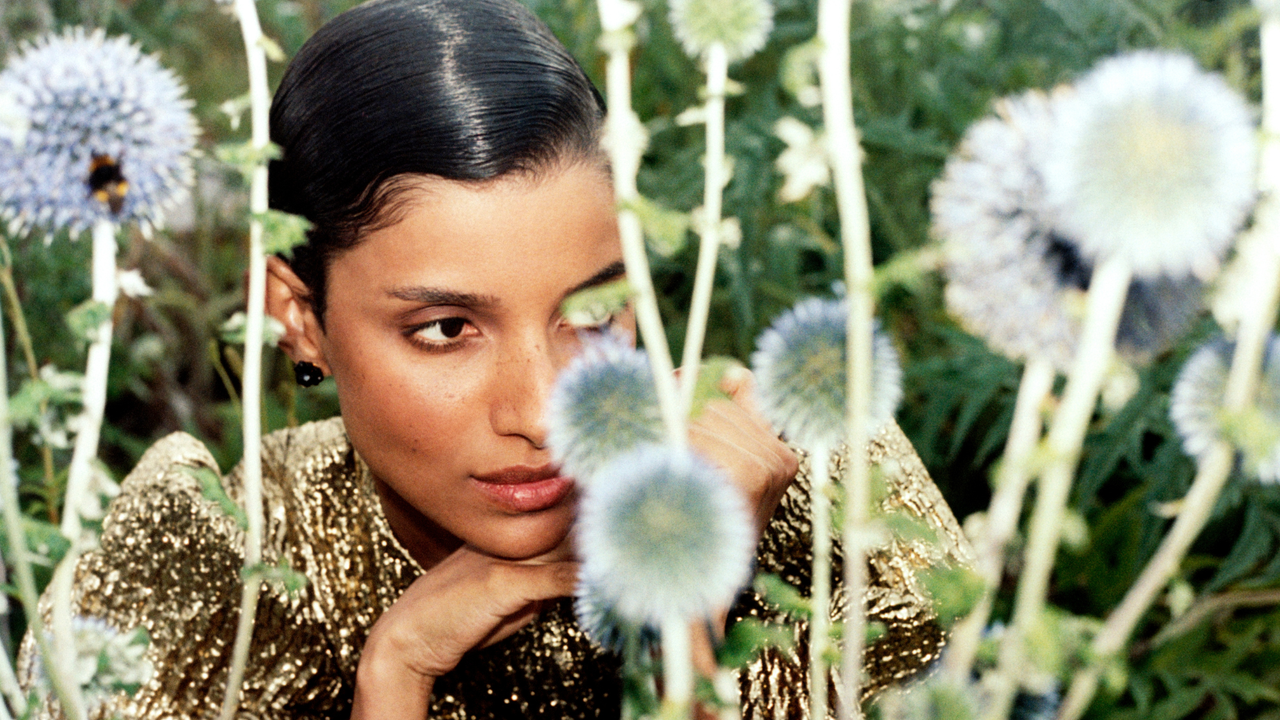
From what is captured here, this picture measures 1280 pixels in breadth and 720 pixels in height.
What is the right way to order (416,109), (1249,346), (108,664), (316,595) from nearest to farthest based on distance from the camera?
(1249,346) < (108,664) < (416,109) < (316,595)

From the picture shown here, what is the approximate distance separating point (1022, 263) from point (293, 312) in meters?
0.85

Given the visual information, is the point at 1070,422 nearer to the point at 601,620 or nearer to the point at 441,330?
the point at 601,620

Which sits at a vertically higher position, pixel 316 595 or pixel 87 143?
pixel 87 143

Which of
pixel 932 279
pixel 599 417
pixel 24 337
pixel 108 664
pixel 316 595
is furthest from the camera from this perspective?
pixel 932 279

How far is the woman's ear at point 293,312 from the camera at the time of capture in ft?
3.53

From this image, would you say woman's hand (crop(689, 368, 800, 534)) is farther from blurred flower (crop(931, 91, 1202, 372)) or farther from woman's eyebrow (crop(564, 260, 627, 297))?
blurred flower (crop(931, 91, 1202, 372))

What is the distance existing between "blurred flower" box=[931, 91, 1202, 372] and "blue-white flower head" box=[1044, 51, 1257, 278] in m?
0.02

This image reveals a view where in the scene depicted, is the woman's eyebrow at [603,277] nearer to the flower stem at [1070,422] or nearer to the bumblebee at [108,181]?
the bumblebee at [108,181]

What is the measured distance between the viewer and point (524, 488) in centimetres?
92

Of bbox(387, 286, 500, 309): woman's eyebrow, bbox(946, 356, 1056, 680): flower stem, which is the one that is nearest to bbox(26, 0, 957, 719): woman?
bbox(387, 286, 500, 309): woman's eyebrow

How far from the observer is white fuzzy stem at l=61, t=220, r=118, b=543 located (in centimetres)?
53

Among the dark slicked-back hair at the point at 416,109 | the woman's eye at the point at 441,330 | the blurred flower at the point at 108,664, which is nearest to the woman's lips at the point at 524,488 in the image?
the woman's eye at the point at 441,330

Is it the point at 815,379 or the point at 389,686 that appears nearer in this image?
the point at 815,379

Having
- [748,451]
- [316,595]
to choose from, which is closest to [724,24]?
[748,451]
